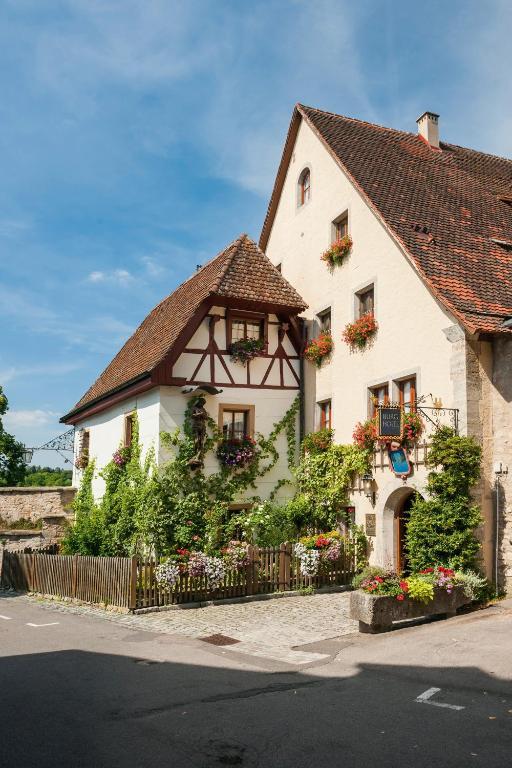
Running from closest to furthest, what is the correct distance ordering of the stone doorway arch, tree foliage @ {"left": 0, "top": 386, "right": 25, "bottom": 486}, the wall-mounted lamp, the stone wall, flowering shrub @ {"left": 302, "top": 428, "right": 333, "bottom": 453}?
the stone doorway arch
the wall-mounted lamp
flowering shrub @ {"left": 302, "top": 428, "right": 333, "bottom": 453}
the stone wall
tree foliage @ {"left": 0, "top": 386, "right": 25, "bottom": 486}

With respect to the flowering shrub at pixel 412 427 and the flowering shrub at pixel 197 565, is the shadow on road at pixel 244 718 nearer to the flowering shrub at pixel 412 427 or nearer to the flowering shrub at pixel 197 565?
the flowering shrub at pixel 197 565

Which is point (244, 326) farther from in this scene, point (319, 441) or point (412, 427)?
point (412, 427)

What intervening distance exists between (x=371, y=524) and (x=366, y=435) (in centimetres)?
209

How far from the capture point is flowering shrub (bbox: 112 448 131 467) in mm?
18562

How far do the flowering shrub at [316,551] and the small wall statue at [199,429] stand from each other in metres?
3.11

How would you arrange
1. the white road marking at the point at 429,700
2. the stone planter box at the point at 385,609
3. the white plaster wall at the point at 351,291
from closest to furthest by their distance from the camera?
the white road marking at the point at 429,700, the stone planter box at the point at 385,609, the white plaster wall at the point at 351,291

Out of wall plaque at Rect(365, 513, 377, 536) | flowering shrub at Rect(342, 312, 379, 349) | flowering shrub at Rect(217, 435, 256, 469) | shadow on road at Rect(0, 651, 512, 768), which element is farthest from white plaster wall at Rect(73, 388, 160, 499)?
shadow on road at Rect(0, 651, 512, 768)

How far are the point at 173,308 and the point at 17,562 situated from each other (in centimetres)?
832

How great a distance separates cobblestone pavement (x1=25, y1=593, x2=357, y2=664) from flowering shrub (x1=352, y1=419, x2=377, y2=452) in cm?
332

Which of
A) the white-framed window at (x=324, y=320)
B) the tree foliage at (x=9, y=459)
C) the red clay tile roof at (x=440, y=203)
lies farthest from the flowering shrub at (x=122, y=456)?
the tree foliage at (x=9, y=459)

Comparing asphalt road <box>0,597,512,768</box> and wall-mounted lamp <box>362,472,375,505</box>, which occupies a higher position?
wall-mounted lamp <box>362,472,375,505</box>

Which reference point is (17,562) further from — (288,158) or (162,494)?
(288,158)

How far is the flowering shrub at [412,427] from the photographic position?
1398 centimetres

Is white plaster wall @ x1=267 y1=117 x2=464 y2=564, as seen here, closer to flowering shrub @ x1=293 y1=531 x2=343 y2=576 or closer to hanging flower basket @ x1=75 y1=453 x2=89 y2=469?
flowering shrub @ x1=293 y1=531 x2=343 y2=576
